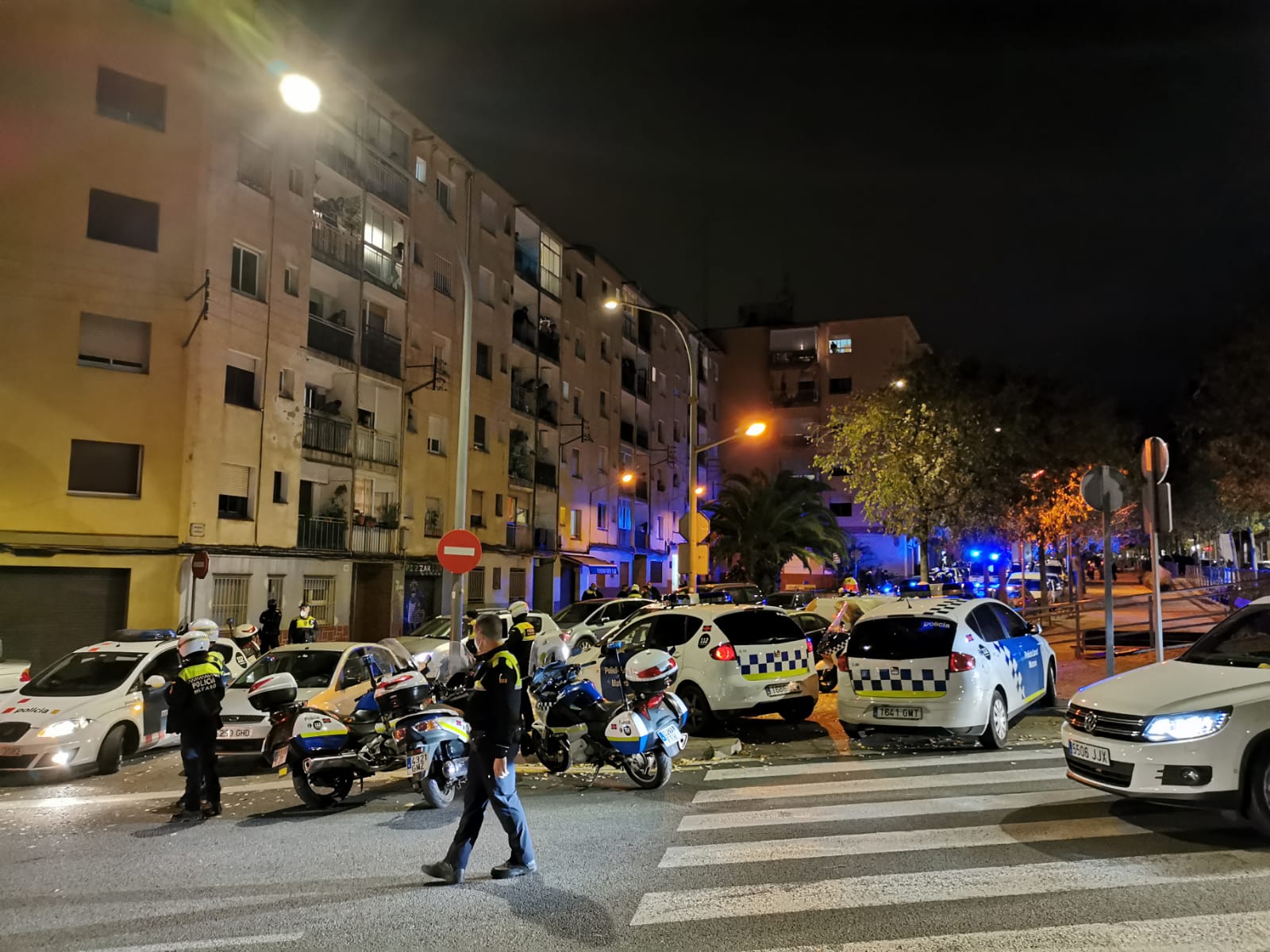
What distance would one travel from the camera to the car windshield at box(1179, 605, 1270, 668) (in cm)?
687

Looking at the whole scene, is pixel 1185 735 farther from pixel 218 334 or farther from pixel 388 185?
pixel 388 185

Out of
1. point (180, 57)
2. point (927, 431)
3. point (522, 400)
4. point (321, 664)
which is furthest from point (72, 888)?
point (522, 400)

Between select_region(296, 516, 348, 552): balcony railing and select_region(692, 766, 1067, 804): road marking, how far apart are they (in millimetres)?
19445

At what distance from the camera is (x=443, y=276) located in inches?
1282

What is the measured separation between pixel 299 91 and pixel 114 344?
43.7 feet

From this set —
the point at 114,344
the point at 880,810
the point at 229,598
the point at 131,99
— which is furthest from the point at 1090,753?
the point at 131,99

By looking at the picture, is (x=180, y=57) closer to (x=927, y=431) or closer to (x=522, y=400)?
(x=522, y=400)

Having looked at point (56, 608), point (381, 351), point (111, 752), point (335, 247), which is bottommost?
point (111, 752)

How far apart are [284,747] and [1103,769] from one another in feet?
22.6

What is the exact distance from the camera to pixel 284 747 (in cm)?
825

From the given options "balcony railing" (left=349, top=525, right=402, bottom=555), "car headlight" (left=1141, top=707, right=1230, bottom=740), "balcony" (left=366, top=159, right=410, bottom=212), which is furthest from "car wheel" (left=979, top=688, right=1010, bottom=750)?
"balcony" (left=366, top=159, right=410, bottom=212)

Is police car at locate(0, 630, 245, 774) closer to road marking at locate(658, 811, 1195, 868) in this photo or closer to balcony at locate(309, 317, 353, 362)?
road marking at locate(658, 811, 1195, 868)

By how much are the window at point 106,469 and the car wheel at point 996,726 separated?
19.4 m

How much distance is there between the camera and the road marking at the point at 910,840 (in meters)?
6.20
